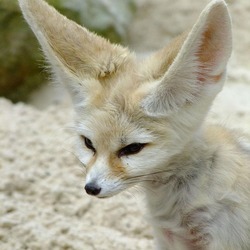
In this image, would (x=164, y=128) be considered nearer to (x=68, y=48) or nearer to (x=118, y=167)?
(x=118, y=167)

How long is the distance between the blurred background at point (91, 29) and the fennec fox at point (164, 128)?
3052mm

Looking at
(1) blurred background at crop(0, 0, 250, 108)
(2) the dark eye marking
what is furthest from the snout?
(1) blurred background at crop(0, 0, 250, 108)

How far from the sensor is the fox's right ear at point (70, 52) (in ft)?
11.4

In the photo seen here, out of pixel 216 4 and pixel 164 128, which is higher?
pixel 216 4

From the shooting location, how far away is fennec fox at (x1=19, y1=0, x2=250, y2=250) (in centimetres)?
319

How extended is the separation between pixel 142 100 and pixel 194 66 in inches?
10.9

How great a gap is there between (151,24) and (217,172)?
186 inches

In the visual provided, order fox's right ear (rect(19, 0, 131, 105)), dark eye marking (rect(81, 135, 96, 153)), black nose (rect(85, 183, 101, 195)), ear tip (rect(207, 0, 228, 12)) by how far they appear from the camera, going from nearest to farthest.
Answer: ear tip (rect(207, 0, 228, 12)) → black nose (rect(85, 183, 101, 195)) → dark eye marking (rect(81, 135, 96, 153)) → fox's right ear (rect(19, 0, 131, 105))

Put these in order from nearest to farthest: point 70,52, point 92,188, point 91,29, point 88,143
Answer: point 92,188
point 88,143
point 70,52
point 91,29

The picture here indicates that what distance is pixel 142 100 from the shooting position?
326 cm

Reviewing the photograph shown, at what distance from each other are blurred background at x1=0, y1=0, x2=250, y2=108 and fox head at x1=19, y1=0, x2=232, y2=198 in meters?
3.11

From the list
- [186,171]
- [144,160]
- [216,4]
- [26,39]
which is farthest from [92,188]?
[26,39]

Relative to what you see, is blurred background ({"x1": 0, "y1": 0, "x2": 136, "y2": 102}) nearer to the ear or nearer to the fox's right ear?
the fox's right ear

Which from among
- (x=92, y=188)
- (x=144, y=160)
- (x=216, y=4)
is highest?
(x=216, y=4)
